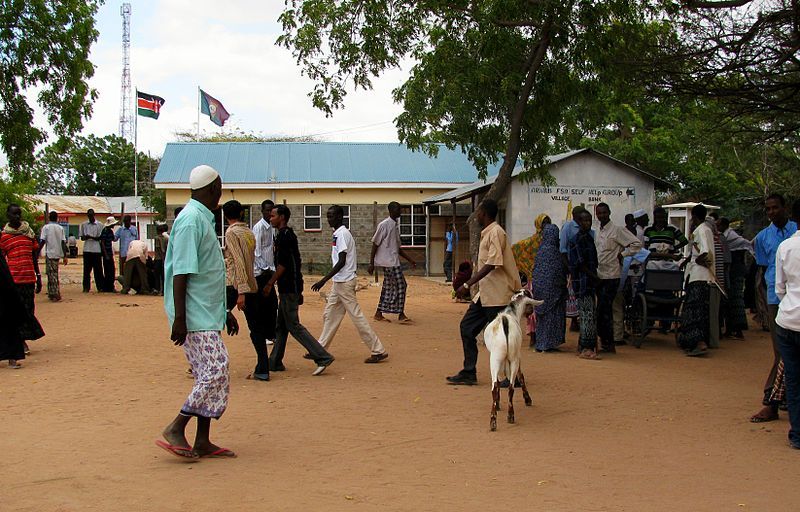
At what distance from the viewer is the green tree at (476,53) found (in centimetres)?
1223

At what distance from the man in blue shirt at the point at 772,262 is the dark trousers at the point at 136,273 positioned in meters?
14.2

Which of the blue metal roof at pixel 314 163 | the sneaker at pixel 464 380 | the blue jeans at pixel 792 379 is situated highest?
the blue metal roof at pixel 314 163

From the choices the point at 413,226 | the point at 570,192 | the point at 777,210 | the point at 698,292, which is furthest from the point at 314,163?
the point at 777,210

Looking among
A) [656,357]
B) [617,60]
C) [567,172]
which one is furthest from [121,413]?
[567,172]

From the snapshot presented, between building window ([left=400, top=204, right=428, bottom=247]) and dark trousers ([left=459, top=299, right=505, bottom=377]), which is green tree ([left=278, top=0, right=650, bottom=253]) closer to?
dark trousers ([left=459, top=299, right=505, bottom=377])

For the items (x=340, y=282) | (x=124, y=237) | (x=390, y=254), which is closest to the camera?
(x=340, y=282)

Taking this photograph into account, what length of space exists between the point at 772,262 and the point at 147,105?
39.1 metres

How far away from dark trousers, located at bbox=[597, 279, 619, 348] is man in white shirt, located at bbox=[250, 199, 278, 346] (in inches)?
168

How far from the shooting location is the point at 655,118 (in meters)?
30.2

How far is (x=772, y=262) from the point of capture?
7504mm

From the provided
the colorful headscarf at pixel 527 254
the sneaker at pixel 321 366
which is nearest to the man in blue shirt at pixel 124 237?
the colorful headscarf at pixel 527 254

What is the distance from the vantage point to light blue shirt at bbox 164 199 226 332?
5.19 meters

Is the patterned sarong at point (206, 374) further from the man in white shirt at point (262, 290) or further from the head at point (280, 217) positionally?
the head at point (280, 217)

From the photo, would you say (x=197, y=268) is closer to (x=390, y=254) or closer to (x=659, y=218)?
(x=390, y=254)
